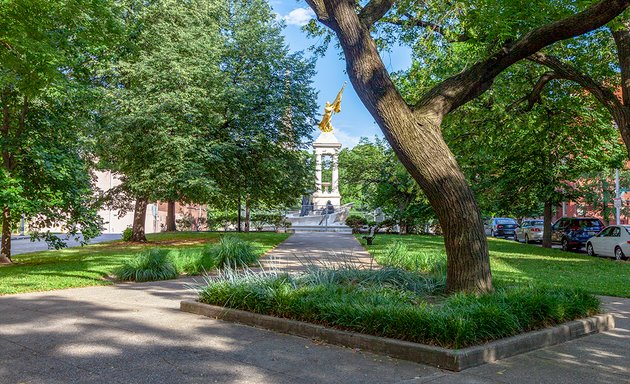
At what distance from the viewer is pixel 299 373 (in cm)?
500

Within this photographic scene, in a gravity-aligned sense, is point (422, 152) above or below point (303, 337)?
above

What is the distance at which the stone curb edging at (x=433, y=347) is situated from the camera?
17.0 feet

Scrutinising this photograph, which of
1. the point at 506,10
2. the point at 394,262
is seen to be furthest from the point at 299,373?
the point at 506,10

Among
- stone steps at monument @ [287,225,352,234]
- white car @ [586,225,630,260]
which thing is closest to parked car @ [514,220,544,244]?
white car @ [586,225,630,260]

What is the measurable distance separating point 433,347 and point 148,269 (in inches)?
354

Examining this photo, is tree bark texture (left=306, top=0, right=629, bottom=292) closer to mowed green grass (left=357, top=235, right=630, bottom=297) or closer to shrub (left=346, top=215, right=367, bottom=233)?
mowed green grass (left=357, top=235, right=630, bottom=297)

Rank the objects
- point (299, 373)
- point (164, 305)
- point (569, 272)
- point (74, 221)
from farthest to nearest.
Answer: point (74, 221) → point (569, 272) → point (164, 305) → point (299, 373)

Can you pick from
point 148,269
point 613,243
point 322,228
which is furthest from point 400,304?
point 322,228

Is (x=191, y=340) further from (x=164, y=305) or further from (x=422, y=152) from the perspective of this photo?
(x=422, y=152)

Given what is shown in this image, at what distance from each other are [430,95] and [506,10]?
4.83 m

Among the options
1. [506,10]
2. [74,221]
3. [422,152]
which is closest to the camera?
[422,152]

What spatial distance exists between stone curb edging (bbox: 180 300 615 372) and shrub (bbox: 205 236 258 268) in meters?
6.64

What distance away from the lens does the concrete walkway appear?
191 inches

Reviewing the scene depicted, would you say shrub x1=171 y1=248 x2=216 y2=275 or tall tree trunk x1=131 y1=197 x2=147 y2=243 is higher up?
tall tree trunk x1=131 y1=197 x2=147 y2=243
